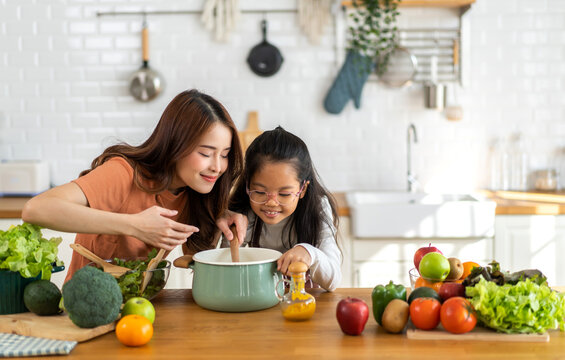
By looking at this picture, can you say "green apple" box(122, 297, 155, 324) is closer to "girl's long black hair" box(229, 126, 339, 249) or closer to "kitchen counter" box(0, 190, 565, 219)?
"girl's long black hair" box(229, 126, 339, 249)

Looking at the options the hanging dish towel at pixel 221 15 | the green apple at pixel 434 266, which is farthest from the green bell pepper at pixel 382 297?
the hanging dish towel at pixel 221 15

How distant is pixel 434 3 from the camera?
349 centimetres

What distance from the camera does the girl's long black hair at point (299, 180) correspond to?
190 cm

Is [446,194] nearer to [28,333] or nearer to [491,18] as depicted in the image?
→ [491,18]

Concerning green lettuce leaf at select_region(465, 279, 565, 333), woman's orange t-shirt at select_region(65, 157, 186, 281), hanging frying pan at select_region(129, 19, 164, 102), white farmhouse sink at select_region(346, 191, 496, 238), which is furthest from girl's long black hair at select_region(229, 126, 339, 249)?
hanging frying pan at select_region(129, 19, 164, 102)

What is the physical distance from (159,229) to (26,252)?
0.32 meters

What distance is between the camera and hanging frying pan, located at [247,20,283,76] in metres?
3.64

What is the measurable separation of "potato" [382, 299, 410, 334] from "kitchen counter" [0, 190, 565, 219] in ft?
5.63

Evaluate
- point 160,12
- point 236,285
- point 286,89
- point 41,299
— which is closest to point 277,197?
point 236,285

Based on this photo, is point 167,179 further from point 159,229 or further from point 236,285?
point 236,285

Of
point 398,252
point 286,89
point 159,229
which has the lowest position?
point 398,252

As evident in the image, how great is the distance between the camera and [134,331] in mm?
1256

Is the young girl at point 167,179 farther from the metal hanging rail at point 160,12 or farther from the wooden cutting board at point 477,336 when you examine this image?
the metal hanging rail at point 160,12

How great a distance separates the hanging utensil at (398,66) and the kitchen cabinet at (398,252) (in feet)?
3.39
